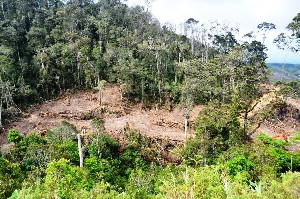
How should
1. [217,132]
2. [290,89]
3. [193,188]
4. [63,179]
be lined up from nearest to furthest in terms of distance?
1. [193,188]
2. [63,179]
3. [217,132]
4. [290,89]

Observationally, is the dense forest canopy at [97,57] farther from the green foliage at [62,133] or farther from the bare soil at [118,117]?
the green foliage at [62,133]

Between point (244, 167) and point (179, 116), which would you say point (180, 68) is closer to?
point (179, 116)

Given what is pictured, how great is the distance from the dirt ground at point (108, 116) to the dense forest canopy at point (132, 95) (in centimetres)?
164

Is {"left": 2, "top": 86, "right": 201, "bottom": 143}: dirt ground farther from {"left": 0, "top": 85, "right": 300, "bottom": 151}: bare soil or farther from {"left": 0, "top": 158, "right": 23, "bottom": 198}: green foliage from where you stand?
{"left": 0, "top": 158, "right": 23, "bottom": 198}: green foliage

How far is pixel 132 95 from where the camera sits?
39.6 metres

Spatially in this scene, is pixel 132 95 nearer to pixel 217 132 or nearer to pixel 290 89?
pixel 217 132

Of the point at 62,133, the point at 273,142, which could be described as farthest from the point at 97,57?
the point at 273,142

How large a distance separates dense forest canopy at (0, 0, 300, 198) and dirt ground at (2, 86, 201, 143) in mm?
1636

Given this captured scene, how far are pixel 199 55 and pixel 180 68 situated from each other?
10970 millimetres

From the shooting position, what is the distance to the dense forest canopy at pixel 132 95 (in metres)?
17.4

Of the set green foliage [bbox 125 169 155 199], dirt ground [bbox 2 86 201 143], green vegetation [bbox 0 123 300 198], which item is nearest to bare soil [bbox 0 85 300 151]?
dirt ground [bbox 2 86 201 143]

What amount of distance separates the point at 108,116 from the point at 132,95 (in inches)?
176

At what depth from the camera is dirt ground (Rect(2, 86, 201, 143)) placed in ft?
110

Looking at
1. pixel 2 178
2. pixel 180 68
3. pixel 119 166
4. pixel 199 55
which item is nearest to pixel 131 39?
pixel 180 68
